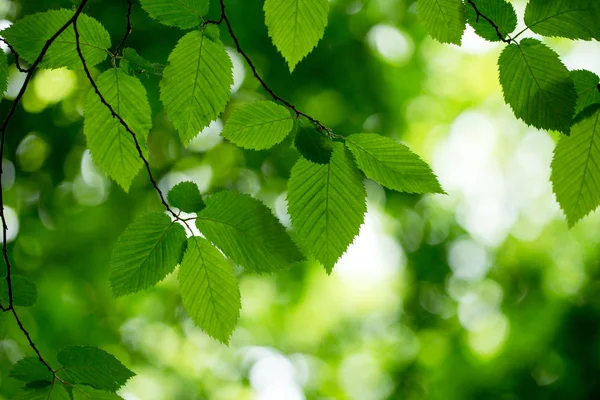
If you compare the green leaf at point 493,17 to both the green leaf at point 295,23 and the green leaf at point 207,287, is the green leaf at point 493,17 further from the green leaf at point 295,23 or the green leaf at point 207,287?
the green leaf at point 207,287

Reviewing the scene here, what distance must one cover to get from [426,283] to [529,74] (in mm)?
4970

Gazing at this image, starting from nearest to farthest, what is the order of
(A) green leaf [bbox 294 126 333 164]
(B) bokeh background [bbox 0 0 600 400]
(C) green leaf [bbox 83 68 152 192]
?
1. (A) green leaf [bbox 294 126 333 164]
2. (C) green leaf [bbox 83 68 152 192]
3. (B) bokeh background [bbox 0 0 600 400]

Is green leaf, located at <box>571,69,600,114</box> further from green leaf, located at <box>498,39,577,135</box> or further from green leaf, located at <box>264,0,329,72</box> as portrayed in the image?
green leaf, located at <box>264,0,329,72</box>

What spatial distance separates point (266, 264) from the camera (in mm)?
657

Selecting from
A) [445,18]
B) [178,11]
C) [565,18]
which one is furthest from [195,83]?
[565,18]

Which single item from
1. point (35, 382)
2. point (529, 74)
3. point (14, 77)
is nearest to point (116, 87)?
point (35, 382)

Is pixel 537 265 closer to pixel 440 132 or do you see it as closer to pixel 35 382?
pixel 440 132

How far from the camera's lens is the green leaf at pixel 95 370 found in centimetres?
69

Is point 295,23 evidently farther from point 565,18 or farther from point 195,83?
point 565,18

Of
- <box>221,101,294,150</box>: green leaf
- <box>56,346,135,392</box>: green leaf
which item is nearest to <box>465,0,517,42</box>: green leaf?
<box>221,101,294,150</box>: green leaf

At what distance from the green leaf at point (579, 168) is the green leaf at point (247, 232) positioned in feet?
1.17

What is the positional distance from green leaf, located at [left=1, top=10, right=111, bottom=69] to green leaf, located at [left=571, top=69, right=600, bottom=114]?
0.61 m

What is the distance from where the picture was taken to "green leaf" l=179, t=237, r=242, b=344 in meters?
0.69

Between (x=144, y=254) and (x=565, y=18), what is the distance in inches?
23.0
